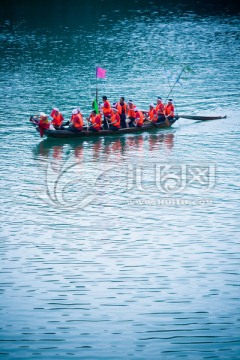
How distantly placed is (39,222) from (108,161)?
7.52 metres

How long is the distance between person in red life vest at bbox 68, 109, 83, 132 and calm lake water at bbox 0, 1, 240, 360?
0.81 m

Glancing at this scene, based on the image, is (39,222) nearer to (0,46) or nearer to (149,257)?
(149,257)

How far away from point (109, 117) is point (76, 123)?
195 centimetres

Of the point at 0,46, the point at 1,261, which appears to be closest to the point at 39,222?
the point at 1,261

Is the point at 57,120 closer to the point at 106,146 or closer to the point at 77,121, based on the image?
the point at 77,121

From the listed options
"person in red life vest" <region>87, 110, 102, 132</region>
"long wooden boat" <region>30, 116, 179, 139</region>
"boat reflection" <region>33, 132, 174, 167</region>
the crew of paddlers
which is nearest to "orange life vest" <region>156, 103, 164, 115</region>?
the crew of paddlers

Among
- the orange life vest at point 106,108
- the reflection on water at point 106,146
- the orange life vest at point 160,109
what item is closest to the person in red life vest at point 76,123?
the reflection on water at point 106,146

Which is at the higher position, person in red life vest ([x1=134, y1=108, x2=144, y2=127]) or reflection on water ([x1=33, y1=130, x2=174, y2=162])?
person in red life vest ([x1=134, y1=108, x2=144, y2=127])

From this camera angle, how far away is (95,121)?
3422cm

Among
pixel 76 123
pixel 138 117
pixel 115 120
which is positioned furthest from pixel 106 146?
pixel 138 117

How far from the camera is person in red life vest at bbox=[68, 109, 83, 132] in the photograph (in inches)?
1325

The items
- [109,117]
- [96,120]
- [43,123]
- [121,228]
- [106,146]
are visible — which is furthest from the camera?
[109,117]

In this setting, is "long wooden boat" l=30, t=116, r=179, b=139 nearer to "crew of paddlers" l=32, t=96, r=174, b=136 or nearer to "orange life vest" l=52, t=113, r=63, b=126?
"crew of paddlers" l=32, t=96, r=174, b=136

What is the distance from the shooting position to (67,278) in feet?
69.3
